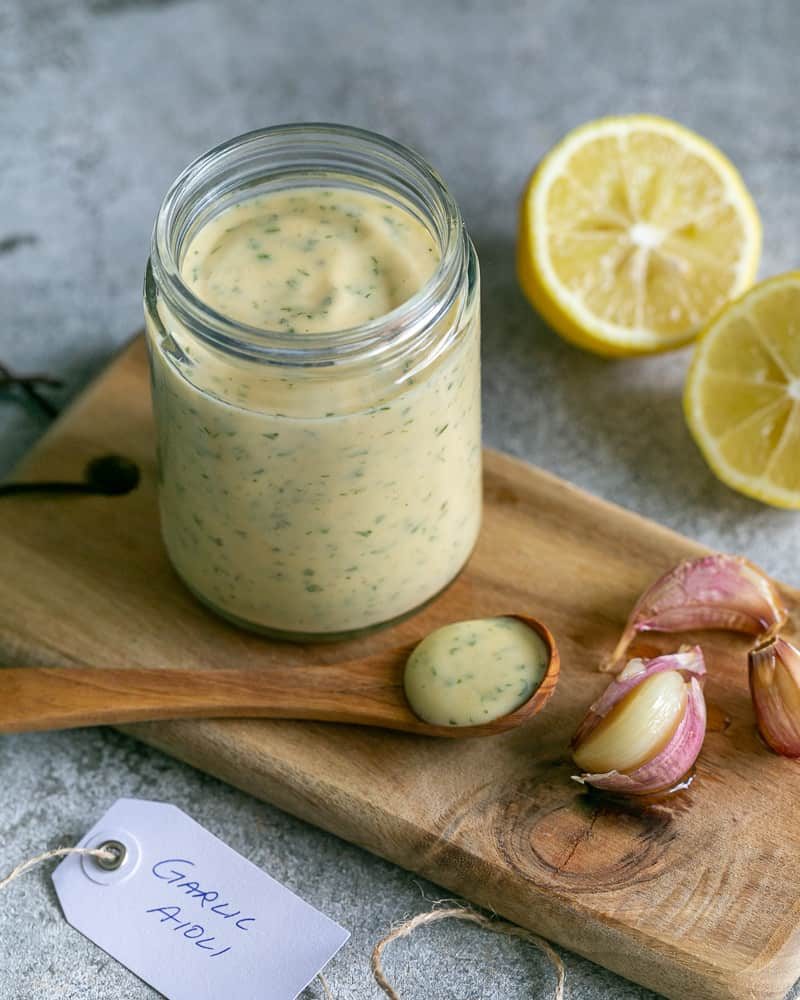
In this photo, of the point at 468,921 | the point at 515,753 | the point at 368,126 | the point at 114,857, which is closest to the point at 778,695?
the point at 515,753

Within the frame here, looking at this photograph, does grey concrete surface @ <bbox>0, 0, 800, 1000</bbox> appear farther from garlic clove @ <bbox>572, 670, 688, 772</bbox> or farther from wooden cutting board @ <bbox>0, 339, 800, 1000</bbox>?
garlic clove @ <bbox>572, 670, 688, 772</bbox>

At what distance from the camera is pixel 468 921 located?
133cm

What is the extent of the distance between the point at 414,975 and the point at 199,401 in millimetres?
564

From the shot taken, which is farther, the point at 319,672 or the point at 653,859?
the point at 319,672

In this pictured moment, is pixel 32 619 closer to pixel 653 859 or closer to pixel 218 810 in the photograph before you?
pixel 218 810

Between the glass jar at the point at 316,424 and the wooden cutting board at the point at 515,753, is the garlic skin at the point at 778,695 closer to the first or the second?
the wooden cutting board at the point at 515,753

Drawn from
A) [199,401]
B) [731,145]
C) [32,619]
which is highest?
[199,401]

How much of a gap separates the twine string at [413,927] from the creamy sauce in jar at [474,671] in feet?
0.59

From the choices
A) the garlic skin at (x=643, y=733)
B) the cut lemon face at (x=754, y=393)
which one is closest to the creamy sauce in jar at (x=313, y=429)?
the garlic skin at (x=643, y=733)

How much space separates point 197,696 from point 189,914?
0.67 ft

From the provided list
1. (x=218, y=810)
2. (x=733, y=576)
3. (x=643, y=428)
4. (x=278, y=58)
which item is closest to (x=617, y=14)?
(x=278, y=58)

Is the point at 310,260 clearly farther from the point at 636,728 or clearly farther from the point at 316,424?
the point at 636,728

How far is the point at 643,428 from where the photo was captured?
176cm

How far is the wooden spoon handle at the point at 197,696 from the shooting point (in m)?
1.36
